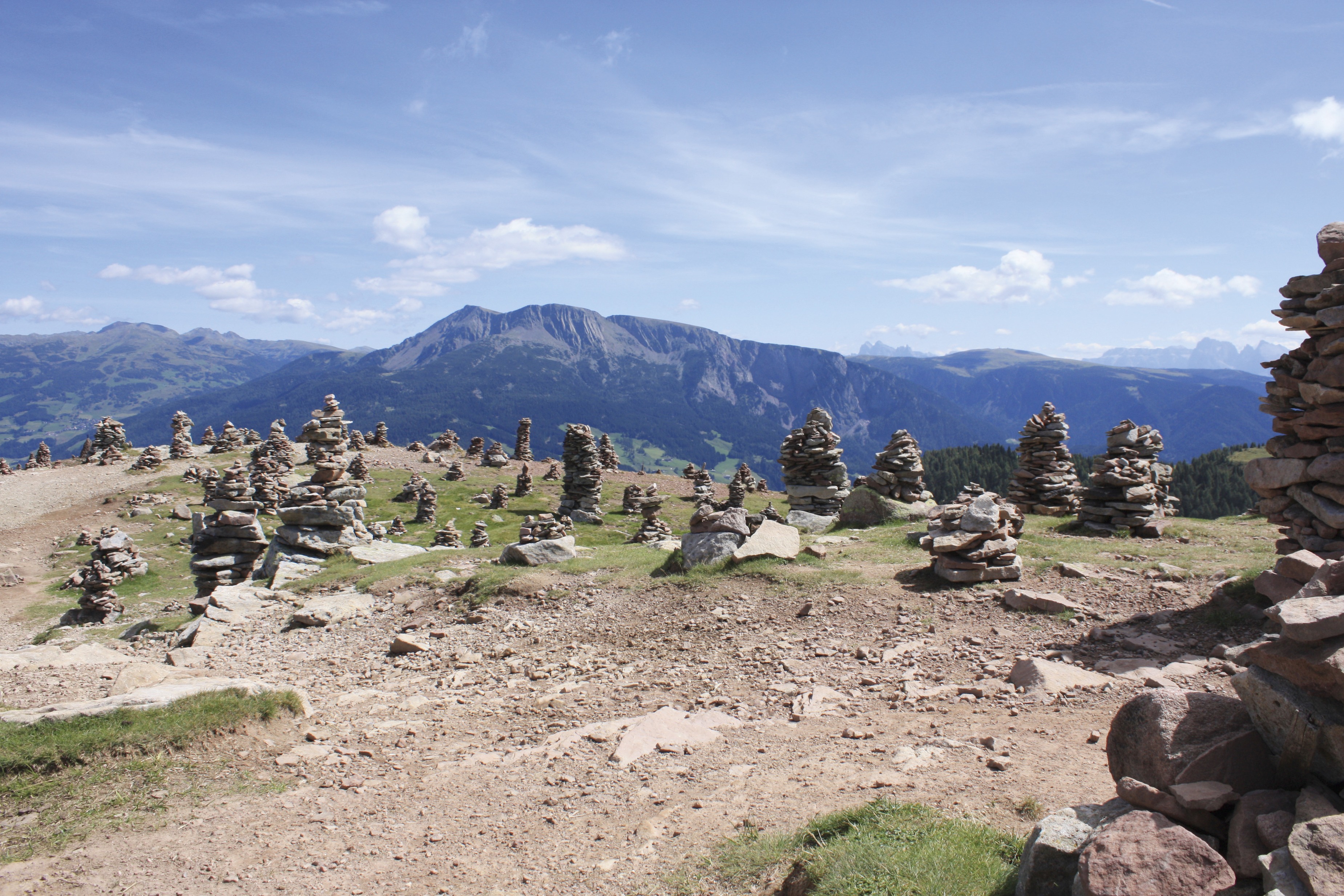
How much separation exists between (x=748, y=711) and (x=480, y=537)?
3605 cm

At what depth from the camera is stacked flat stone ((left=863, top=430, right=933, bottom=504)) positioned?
34.0m

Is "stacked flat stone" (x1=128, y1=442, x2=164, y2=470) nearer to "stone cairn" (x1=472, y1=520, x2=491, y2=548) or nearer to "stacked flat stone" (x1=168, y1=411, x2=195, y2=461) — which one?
"stacked flat stone" (x1=168, y1=411, x2=195, y2=461)

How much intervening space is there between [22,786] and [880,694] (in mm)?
12715

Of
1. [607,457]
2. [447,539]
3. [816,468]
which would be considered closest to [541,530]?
[447,539]

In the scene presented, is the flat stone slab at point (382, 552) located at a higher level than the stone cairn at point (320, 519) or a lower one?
lower

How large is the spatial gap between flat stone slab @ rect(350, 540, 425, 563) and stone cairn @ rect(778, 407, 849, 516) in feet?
70.4

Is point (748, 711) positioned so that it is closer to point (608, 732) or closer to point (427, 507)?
point (608, 732)

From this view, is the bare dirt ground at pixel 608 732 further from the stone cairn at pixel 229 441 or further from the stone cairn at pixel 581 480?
the stone cairn at pixel 229 441

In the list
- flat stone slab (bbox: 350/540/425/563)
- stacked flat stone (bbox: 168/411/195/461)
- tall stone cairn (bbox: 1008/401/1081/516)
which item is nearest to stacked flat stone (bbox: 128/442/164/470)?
stacked flat stone (bbox: 168/411/195/461)

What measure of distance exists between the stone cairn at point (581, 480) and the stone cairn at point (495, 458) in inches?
1183

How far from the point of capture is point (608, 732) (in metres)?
11.0

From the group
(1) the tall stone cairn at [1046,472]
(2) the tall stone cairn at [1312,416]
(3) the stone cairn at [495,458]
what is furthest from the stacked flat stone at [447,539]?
(2) the tall stone cairn at [1312,416]

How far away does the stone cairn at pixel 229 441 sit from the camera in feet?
279

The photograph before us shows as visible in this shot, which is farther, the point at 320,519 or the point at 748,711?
the point at 320,519
